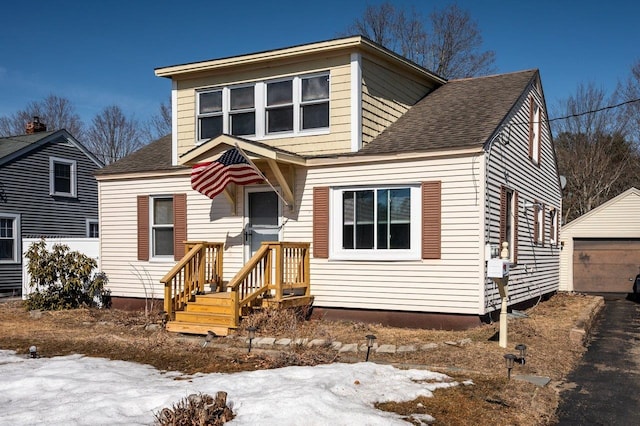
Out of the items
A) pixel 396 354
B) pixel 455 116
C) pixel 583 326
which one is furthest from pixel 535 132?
pixel 396 354

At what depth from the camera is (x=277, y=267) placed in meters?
10.8

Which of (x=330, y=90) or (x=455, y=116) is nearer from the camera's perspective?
(x=330, y=90)

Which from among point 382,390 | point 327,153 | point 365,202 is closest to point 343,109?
point 327,153

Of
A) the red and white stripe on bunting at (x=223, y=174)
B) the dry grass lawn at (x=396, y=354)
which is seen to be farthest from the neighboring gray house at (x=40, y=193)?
the red and white stripe on bunting at (x=223, y=174)

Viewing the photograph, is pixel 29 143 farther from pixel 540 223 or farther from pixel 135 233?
pixel 540 223

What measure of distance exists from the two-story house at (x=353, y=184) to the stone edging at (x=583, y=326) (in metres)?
1.28

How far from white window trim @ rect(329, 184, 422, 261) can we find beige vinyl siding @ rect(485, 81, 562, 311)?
1.25 metres

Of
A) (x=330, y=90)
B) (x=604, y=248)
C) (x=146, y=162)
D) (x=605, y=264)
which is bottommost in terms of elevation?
(x=605, y=264)

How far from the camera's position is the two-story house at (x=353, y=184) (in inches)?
417

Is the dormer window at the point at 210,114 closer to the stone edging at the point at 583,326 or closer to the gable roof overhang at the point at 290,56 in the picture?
the gable roof overhang at the point at 290,56

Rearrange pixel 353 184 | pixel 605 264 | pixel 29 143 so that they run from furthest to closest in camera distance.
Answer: pixel 605 264, pixel 29 143, pixel 353 184

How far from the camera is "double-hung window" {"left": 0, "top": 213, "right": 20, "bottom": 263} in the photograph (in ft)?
64.6

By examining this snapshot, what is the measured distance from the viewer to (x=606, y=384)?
24.1 feet

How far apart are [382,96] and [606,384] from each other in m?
7.25
